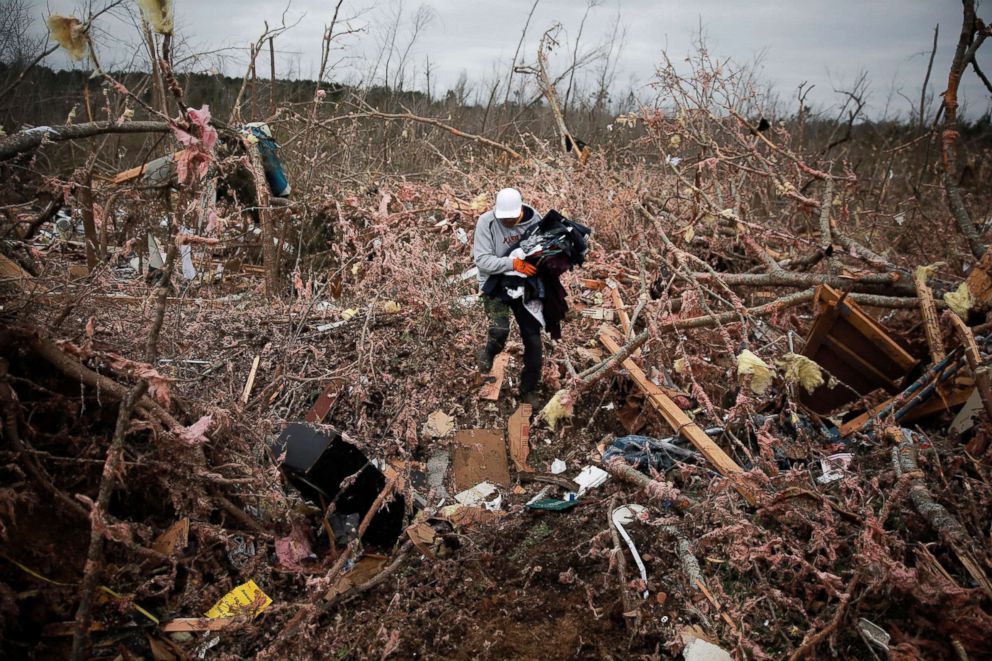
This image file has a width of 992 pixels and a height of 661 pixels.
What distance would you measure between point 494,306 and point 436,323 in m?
0.75

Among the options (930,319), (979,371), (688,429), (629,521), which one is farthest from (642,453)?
(930,319)

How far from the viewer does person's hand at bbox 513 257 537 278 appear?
3.95 meters

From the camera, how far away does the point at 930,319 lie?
11.6 ft

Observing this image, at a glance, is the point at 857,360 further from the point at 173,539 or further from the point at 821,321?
the point at 173,539

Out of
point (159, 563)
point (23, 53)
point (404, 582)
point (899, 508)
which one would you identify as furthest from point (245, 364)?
point (23, 53)

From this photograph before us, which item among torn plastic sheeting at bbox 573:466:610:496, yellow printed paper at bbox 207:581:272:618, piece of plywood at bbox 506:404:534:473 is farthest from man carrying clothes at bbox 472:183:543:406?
yellow printed paper at bbox 207:581:272:618

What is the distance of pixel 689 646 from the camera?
2.22 metres

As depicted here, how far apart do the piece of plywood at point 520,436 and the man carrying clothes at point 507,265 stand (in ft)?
0.53

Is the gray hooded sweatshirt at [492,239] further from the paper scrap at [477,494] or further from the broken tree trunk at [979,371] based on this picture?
the broken tree trunk at [979,371]

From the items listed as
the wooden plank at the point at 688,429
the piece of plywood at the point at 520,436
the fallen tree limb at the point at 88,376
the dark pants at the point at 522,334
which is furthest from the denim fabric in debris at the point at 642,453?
the fallen tree limb at the point at 88,376

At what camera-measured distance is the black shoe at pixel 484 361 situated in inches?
176

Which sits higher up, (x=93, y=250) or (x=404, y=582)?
(x=93, y=250)

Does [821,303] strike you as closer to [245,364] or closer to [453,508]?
[453,508]

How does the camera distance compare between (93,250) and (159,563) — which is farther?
(93,250)
